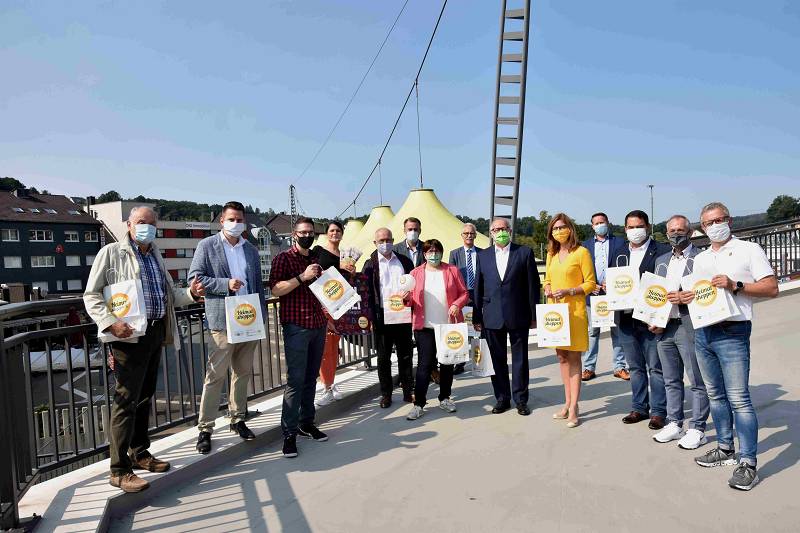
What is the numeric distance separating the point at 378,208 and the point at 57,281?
5481 cm

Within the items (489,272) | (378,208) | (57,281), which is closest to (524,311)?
(489,272)

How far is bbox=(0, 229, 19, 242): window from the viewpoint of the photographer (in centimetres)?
5862

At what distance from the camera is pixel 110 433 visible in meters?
Answer: 3.67

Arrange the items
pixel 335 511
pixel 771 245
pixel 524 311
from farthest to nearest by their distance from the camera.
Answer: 1. pixel 771 245
2. pixel 524 311
3. pixel 335 511

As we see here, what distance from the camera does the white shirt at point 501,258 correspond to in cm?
541

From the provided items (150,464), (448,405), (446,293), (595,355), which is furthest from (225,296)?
(595,355)

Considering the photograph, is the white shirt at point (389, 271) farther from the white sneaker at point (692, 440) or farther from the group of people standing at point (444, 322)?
the white sneaker at point (692, 440)

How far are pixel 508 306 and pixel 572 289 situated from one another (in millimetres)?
680

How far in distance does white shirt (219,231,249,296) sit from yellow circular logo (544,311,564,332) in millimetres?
2725

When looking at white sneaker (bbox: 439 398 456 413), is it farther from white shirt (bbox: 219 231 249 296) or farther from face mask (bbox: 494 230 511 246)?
white shirt (bbox: 219 231 249 296)

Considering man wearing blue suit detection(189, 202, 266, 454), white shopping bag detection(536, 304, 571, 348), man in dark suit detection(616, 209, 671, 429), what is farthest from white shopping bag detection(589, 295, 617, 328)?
man wearing blue suit detection(189, 202, 266, 454)

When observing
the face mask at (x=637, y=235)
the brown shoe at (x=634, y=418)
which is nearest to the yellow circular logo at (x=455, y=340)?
the brown shoe at (x=634, y=418)

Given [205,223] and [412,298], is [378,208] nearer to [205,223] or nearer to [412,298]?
[412,298]

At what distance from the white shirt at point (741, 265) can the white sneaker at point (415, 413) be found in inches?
114
